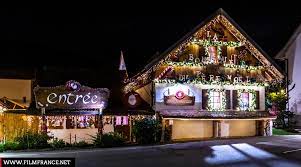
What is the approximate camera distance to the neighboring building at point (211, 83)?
2736 centimetres

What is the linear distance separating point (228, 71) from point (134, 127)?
8603 mm

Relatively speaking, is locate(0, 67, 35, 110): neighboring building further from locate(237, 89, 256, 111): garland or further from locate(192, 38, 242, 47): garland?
locate(237, 89, 256, 111): garland

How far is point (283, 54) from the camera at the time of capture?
1606 inches

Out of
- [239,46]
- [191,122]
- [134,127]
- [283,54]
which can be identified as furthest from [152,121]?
[283,54]

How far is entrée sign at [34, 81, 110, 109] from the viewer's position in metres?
24.0

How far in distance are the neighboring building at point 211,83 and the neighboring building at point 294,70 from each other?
7.22m

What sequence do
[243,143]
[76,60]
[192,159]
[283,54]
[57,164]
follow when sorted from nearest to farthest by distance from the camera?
1. [57,164]
2. [192,159]
3. [243,143]
4. [76,60]
5. [283,54]

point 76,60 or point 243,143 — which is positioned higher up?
point 76,60

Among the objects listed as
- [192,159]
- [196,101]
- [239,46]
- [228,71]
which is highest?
[239,46]

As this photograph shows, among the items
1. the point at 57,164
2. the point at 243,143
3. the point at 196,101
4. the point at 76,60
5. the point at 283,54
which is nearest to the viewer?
the point at 57,164

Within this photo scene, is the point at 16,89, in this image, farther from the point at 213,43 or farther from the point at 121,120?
the point at 213,43

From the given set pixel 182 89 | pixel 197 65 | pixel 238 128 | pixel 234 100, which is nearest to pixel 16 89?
pixel 182 89

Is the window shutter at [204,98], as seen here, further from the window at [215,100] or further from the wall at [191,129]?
the wall at [191,129]

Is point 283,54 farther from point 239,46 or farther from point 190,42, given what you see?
point 190,42
